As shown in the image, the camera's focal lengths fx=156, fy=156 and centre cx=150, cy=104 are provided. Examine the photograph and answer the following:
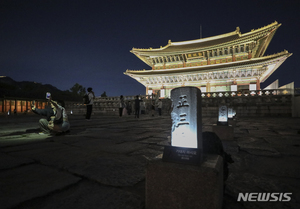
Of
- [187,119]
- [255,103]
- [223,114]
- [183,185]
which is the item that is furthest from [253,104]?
[183,185]

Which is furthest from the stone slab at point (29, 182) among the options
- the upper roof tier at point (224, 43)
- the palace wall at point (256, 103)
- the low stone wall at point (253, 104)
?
the upper roof tier at point (224, 43)

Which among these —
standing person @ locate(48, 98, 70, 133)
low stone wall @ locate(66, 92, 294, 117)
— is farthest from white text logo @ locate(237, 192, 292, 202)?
low stone wall @ locate(66, 92, 294, 117)

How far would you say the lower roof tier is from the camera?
16077mm

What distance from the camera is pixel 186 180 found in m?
0.94

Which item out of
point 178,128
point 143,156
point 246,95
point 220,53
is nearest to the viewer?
point 178,128

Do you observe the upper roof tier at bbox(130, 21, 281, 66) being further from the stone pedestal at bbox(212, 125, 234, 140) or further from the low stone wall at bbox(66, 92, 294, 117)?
the stone pedestal at bbox(212, 125, 234, 140)

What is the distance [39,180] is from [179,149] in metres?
1.30

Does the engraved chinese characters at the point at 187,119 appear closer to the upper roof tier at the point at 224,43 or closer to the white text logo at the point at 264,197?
the white text logo at the point at 264,197

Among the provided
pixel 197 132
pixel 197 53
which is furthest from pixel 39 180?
pixel 197 53

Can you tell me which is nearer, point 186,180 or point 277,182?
point 186,180

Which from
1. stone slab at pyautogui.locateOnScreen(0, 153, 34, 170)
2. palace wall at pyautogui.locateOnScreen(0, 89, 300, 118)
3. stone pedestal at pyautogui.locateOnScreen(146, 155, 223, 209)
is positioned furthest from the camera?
palace wall at pyautogui.locateOnScreen(0, 89, 300, 118)

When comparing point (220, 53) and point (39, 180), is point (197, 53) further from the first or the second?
point (39, 180)

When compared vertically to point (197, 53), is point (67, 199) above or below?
below

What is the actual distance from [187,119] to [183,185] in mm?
449
